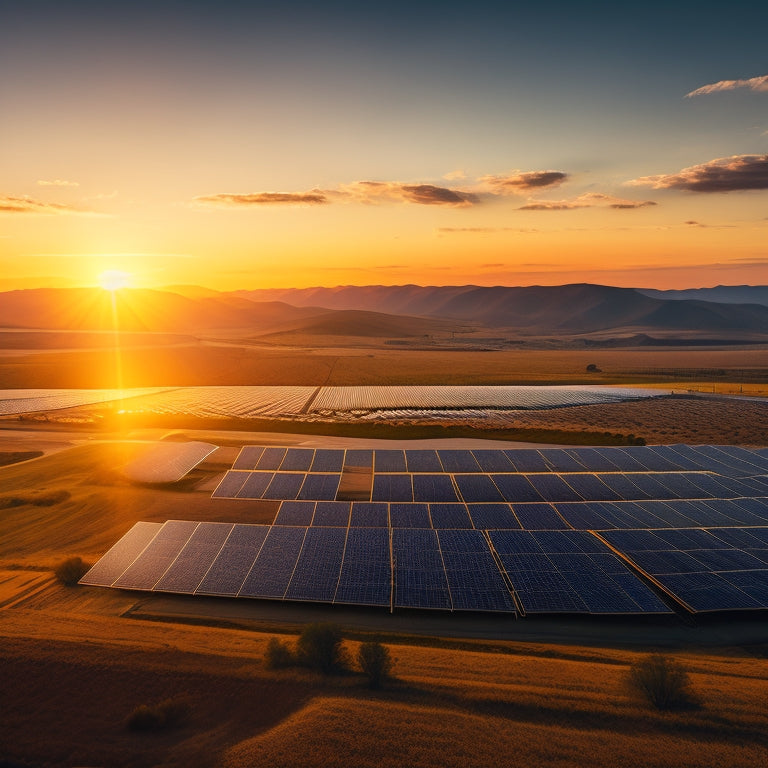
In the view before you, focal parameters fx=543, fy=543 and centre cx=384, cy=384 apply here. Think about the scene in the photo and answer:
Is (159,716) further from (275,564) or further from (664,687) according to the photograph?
(664,687)

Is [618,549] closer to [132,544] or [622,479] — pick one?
[622,479]

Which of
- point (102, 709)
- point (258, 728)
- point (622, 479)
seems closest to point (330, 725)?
point (258, 728)

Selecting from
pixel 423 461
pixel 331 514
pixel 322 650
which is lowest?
pixel 423 461

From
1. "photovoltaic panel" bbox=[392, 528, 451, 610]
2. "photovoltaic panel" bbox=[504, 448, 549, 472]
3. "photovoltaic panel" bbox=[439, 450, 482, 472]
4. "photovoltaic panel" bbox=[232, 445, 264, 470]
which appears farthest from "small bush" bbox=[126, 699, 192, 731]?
"photovoltaic panel" bbox=[504, 448, 549, 472]

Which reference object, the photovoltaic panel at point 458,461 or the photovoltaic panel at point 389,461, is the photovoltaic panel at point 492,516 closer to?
the photovoltaic panel at point 458,461

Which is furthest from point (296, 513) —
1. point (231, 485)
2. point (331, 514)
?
point (231, 485)

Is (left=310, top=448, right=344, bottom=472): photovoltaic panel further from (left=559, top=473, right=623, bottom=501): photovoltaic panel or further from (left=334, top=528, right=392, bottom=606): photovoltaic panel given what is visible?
(left=559, top=473, right=623, bottom=501): photovoltaic panel

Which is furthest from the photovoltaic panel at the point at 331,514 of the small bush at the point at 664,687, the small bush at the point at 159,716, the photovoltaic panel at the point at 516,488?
the small bush at the point at 664,687
